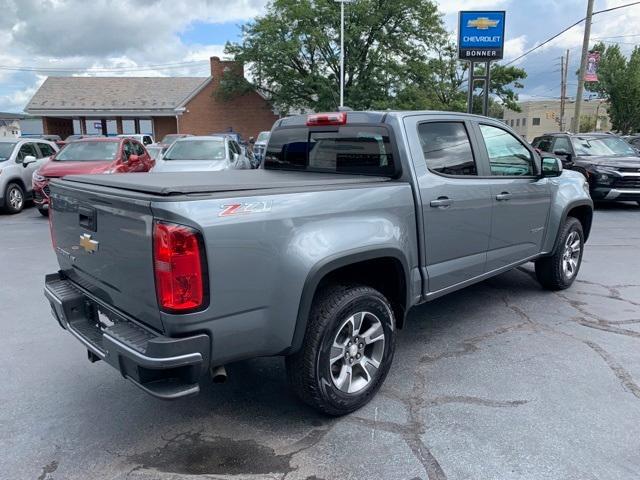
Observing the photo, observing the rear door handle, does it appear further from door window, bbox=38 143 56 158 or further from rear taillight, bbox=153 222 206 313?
door window, bbox=38 143 56 158

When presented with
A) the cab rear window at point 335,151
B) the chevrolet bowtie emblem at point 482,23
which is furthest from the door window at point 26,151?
the chevrolet bowtie emblem at point 482,23

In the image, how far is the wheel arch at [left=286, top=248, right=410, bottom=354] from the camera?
2.84 metres

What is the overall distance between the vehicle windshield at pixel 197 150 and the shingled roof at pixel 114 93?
23.7 metres

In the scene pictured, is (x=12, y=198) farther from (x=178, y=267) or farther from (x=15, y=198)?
(x=178, y=267)

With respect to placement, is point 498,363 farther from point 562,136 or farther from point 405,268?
point 562,136

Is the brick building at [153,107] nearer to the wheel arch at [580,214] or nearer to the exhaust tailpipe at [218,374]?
the wheel arch at [580,214]

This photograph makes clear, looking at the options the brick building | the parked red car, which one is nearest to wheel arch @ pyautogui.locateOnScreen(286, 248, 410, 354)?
the parked red car

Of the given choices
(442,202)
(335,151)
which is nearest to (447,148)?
(442,202)

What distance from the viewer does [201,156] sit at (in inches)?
499

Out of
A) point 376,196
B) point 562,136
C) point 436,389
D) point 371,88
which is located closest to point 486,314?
point 436,389

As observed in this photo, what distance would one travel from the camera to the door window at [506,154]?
454 centimetres

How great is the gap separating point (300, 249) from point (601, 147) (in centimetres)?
1266

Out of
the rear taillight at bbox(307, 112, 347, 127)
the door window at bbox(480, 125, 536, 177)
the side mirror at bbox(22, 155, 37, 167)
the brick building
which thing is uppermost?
the brick building

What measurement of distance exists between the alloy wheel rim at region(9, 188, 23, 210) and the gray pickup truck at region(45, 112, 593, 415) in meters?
9.93
